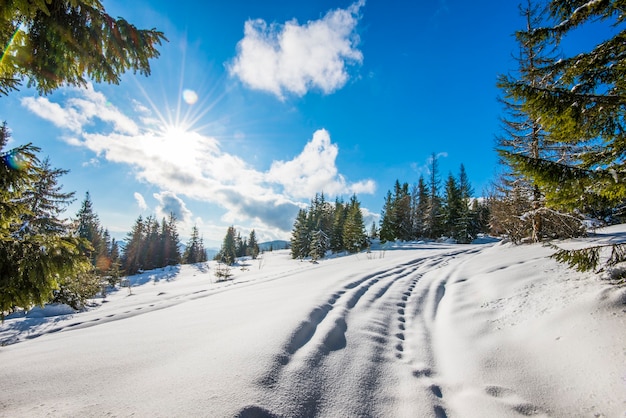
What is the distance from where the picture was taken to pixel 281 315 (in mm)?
4238

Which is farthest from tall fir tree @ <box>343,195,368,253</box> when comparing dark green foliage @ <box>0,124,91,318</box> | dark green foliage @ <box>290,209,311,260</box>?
dark green foliage @ <box>0,124,91,318</box>

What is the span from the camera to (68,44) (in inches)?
118

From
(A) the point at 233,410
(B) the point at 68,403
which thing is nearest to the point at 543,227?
(A) the point at 233,410

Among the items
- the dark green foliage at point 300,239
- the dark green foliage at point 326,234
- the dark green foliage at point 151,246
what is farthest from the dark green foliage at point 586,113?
the dark green foliage at point 151,246

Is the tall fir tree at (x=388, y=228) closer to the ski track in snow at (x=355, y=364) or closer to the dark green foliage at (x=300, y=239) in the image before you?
the dark green foliage at (x=300, y=239)

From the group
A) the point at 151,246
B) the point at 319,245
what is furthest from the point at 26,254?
the point at 151,246

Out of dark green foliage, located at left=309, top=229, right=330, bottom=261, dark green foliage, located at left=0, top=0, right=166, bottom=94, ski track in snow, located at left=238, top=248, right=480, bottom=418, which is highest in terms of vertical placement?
dark green foliage, located at left=0, top=0, right=166, bottom=94

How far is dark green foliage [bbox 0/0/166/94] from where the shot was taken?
9.38 feet

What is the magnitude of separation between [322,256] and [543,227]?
2713 cm

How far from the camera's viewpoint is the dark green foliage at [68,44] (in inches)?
113

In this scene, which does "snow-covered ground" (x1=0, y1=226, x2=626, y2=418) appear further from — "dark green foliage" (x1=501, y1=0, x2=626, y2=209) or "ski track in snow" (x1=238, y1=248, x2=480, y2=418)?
"dark green foliage" (x1=501, y1=0, x2=626, y2=209)

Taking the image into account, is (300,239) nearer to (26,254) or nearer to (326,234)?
(326,234)

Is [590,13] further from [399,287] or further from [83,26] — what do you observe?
[83,26]

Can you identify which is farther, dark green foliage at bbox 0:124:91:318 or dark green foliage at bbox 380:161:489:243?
dark green foliage at bbox 380:161:489:243
